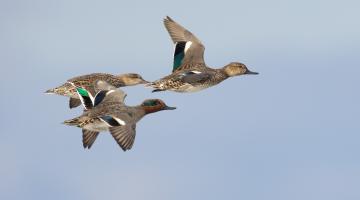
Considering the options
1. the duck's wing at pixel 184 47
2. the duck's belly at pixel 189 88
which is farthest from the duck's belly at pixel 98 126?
the duck's wing at pixel 184 47

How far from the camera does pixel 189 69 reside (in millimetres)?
30812

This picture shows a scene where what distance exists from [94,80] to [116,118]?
15.8 ft

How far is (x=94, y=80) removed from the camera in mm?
29953

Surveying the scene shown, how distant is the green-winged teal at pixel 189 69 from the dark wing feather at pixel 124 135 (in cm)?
412

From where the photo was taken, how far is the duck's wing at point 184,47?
3169 cm

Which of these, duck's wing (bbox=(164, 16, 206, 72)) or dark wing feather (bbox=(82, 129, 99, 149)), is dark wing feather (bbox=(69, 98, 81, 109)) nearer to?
duck's wing (bbox=(164, 16, 206, 72))

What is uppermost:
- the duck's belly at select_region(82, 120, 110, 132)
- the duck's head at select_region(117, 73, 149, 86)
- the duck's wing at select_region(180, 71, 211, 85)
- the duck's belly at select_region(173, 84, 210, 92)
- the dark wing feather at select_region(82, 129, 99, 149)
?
the duck's wing at select_region(180, 71, 211, 85)

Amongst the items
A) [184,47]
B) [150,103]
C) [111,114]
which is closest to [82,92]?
[150,103]

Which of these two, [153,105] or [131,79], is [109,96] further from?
[131,79]

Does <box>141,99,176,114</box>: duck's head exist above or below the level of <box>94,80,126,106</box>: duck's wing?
below

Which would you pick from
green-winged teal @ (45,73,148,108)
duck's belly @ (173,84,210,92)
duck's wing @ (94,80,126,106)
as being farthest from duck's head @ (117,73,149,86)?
duck's wing @ (94,80,126,106)

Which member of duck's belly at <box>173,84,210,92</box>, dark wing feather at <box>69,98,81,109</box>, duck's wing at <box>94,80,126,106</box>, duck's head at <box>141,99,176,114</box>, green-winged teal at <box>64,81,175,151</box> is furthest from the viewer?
dark wing feather at <box>69,98,81,109</box>

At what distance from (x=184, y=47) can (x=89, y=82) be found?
390 centimetres

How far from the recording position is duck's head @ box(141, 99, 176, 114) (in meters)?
27.2
